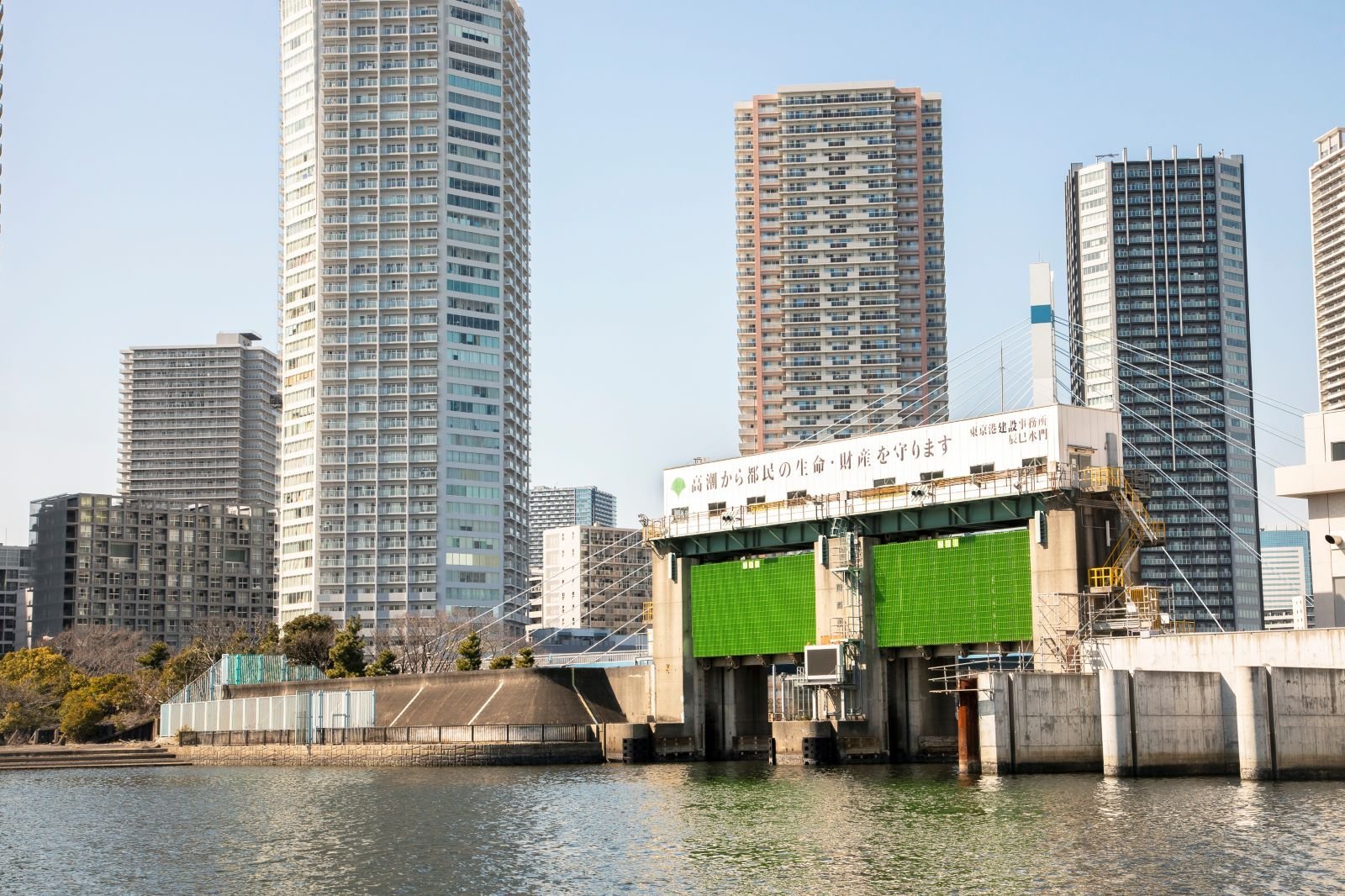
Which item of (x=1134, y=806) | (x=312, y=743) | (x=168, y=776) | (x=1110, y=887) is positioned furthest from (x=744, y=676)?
(x=1110, y=887)

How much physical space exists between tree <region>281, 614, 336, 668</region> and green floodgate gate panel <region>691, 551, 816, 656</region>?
47936 mm

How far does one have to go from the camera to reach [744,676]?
109m

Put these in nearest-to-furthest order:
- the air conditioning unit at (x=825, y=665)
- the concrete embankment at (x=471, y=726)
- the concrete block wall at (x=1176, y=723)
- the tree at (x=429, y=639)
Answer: the concrete block wall at (x=1176, y=723)
the air conditioning unit at (x=825, y=665)
the concrete embankment at (x=471, y=726)
the tree at (x=429, y=639)

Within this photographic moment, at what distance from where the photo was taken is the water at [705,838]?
4384 centimetres

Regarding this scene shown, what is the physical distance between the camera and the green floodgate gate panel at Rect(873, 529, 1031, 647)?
84562mm

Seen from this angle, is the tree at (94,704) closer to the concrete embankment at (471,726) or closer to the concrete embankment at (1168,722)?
the concrete embankment at (471,726)

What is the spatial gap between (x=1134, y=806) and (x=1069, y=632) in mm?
22623

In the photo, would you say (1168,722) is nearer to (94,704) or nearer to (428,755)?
(428,755)

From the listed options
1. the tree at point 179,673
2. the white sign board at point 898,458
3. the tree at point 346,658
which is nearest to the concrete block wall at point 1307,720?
the white sign board at point 898,458

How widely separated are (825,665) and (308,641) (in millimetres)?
66385

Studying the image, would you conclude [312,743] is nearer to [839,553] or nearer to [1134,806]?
[839,553]

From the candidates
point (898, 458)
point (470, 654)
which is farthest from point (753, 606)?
point (470, 654)

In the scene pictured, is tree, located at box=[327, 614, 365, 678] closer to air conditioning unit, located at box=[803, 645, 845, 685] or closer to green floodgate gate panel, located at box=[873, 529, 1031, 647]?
air conditioning unit, located at box=[803, 645, 845, 685]

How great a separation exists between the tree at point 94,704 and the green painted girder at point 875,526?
59304 mm
